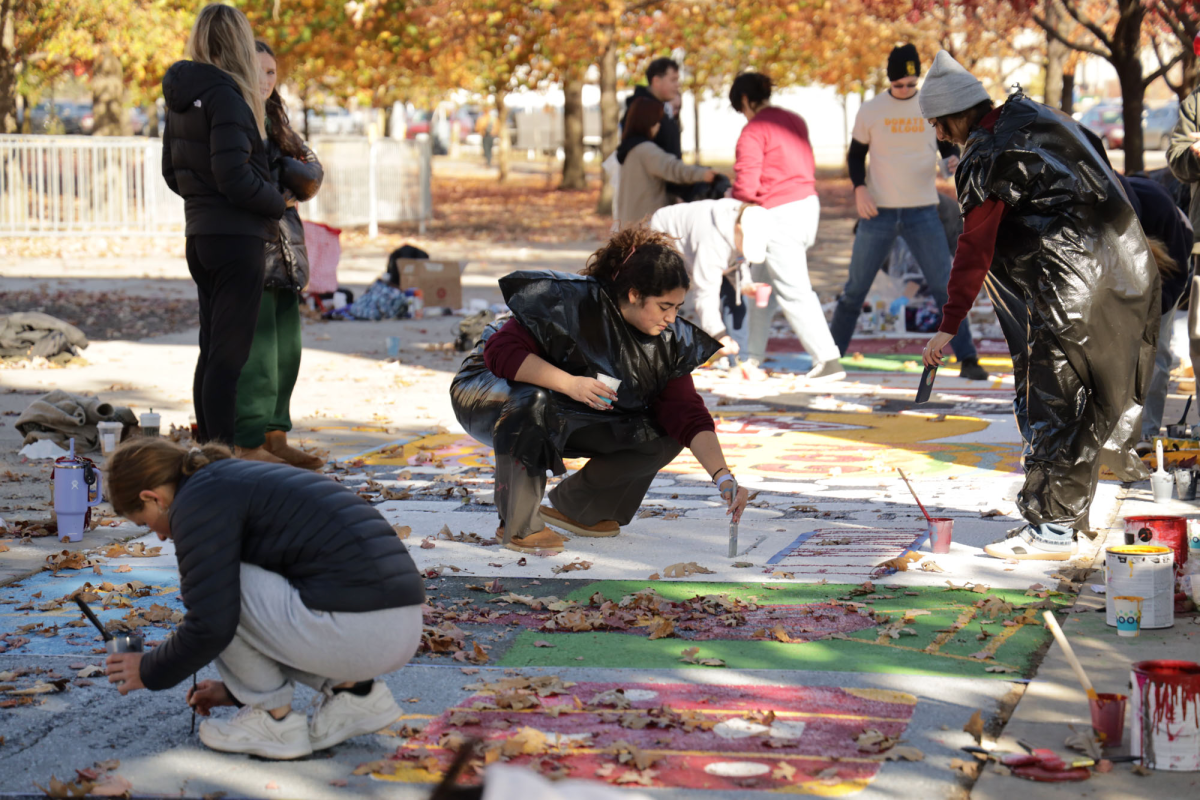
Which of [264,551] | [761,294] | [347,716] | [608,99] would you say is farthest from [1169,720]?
[608,99]

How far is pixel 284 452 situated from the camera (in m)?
7.43

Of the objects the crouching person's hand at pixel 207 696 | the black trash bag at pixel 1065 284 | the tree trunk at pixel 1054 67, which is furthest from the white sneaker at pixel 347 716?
the tree trunk at pixel 1054 67

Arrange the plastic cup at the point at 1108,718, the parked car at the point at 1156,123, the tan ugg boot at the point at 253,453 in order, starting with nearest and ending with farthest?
the plastic cup at the point at 1108,718 < the tan ugg boot at the point at 253,453 < the parked car at the point at 1156,123

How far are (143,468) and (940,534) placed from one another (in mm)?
3283

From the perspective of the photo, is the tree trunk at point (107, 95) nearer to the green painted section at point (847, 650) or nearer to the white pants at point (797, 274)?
the white pants at point (797, 274)

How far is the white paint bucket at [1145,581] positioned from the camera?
183 inches

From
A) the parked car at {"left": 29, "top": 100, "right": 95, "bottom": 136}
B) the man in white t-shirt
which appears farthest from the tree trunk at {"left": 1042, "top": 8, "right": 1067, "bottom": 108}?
the parked car at {"left": 29, "top": 100, "right": 95, "bottom": 136}

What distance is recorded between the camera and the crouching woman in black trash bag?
5.54m

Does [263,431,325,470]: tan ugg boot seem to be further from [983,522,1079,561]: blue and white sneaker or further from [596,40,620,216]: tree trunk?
[596,40,620,216]: tree trunk

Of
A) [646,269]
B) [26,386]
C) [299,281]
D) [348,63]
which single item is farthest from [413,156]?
[646,269]

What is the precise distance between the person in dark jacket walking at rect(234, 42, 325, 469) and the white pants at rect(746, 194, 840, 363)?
4117 millimetres

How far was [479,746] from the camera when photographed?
3756 millimetres

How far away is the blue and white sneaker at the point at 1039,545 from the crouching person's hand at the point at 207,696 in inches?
124

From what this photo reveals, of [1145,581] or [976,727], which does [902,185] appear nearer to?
[1145,581]
